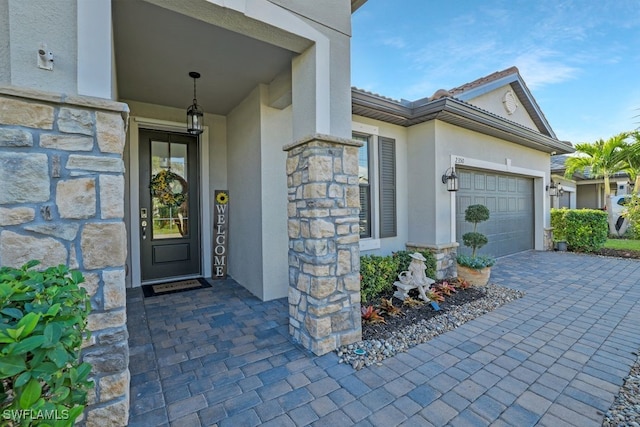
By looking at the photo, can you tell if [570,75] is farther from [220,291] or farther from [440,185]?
[220,291]

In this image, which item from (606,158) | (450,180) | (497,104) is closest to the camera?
(450,180)

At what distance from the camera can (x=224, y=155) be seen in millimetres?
5535

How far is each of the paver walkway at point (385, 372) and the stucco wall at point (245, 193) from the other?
2.63 feet

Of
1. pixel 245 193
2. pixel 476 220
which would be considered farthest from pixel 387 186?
pixel 245 193

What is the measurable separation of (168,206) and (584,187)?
20.9 m

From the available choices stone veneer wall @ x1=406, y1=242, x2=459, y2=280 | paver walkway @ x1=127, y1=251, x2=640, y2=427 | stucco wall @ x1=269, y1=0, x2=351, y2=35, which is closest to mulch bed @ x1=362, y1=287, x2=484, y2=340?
paver walkway @ x1=127, y1=251, x2=640, y2=427

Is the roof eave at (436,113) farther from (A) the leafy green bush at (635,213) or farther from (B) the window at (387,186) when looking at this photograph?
(A) the leafy green bush at (635,213)

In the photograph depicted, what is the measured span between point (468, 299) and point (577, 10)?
594cm

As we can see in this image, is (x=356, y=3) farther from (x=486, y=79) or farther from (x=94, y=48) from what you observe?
(x=486, y=79)

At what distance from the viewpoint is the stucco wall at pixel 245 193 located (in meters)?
4.31

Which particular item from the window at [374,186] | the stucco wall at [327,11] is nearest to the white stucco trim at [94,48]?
the stucco wall at [327,11]

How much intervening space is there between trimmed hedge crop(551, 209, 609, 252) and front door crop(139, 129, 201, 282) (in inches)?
391

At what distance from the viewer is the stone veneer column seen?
9.18 ft

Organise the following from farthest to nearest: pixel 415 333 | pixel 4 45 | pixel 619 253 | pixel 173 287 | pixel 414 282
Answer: pixel 619 253
pixel 173 287
pixel 414 282
pixel 415 333
pixel 4 45
